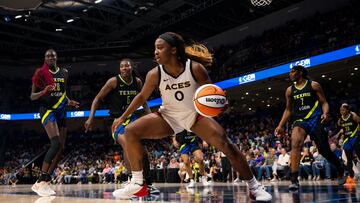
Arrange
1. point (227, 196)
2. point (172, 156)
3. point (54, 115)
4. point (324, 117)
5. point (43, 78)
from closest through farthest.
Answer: point (227, 196)
point (324, 117)
point (54, 115)
point (43, 78)
point (172, 156)

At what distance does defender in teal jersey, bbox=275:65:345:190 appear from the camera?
611cm

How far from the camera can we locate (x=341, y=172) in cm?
659

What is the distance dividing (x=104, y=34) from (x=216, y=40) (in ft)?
27.0

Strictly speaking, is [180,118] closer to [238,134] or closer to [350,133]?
[350,133]

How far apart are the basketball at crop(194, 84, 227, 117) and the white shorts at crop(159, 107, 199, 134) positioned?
221 millimetres

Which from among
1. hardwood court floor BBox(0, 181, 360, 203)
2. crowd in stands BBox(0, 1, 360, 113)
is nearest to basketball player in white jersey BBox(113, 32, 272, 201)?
hardwood court floor BBox(0, 181, 360, 203)

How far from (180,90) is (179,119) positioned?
0.29 meters

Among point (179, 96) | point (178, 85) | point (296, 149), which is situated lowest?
point (296, 149)

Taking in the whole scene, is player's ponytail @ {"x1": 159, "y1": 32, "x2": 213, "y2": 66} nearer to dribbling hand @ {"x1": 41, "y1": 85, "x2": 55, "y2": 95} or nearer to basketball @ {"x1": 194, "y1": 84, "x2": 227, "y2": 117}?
basketball @ {"x1": 194, "y1": 84, "x2": 227, "y2": 117}

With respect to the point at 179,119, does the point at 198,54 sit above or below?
above

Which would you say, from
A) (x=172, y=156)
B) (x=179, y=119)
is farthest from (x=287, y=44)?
(x=179, y=119)

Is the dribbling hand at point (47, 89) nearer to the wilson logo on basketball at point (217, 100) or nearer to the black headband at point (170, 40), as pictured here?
the black headband at point (170, 40)

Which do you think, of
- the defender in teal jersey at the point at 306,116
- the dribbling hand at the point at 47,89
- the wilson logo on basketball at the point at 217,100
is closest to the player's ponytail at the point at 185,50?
the wilson logo on basketball at the point at 217,100

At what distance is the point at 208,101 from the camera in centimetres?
377
